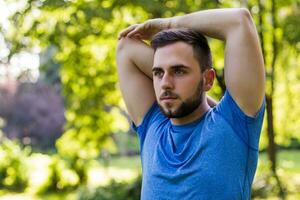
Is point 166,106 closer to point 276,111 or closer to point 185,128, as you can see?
point 185,128

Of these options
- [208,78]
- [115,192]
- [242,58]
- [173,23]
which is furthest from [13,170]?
[242,58]

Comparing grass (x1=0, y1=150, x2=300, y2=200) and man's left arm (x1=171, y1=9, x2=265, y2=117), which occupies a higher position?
man's left arm (x1=171, y1=9, x2=265, y2=117)

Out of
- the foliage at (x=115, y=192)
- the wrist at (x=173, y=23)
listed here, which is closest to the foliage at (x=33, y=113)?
the foliage at (x=115, y=192)

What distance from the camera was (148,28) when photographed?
166 centimetres

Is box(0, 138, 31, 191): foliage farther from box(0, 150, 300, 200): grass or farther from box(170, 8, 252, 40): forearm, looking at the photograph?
box(170, 8, 252, 40): forearm

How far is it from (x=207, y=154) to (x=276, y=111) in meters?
7.64

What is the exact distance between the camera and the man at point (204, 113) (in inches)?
51.6

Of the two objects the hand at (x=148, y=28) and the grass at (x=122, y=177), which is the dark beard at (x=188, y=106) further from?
the grass at (x=122, y=177)

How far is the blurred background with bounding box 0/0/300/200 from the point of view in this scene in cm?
540

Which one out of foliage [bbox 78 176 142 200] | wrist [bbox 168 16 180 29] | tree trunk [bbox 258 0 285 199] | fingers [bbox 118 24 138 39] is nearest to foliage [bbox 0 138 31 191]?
foliage [bbox 78 176 142 200]

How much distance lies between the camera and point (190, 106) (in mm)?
1384

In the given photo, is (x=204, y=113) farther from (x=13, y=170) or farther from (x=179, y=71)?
(x=13, y=170)

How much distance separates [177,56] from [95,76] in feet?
20.9

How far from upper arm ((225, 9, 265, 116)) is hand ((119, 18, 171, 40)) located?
298mm
